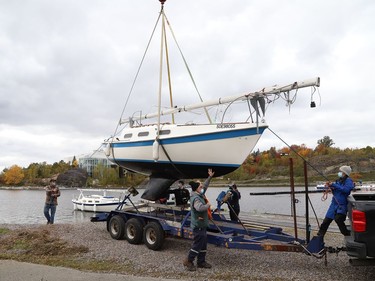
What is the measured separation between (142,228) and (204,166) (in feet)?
7.69

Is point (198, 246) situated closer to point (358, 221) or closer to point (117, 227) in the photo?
point (358, 221)

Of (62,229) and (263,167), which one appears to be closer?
(62,229)

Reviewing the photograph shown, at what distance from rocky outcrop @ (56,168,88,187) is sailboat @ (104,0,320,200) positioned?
10134cm

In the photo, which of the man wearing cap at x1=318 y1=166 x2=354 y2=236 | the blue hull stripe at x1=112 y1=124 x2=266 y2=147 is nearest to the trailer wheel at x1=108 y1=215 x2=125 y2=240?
the blue hull stripe at x1=112 y1=124 x2=266 y2=147

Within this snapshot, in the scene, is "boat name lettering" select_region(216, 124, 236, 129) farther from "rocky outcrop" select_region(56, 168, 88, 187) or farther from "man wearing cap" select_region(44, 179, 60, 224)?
"rocky outcrop" select_region(56, 168, 88, 187)

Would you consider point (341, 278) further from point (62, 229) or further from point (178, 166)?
point (62, 229)

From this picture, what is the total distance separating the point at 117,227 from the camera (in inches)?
418

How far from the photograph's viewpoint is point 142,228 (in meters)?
9.85

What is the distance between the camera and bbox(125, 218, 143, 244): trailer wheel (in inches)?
386

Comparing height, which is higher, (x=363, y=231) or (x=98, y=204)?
(x=363, y=231)

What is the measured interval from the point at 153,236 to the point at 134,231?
0.80 m

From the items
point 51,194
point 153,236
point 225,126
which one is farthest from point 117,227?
point 51,194

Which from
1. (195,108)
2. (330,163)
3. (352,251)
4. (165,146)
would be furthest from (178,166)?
(330,163)

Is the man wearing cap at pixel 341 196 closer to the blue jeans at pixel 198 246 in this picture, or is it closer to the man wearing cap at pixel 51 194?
the blue jeans at pixel 198 246
